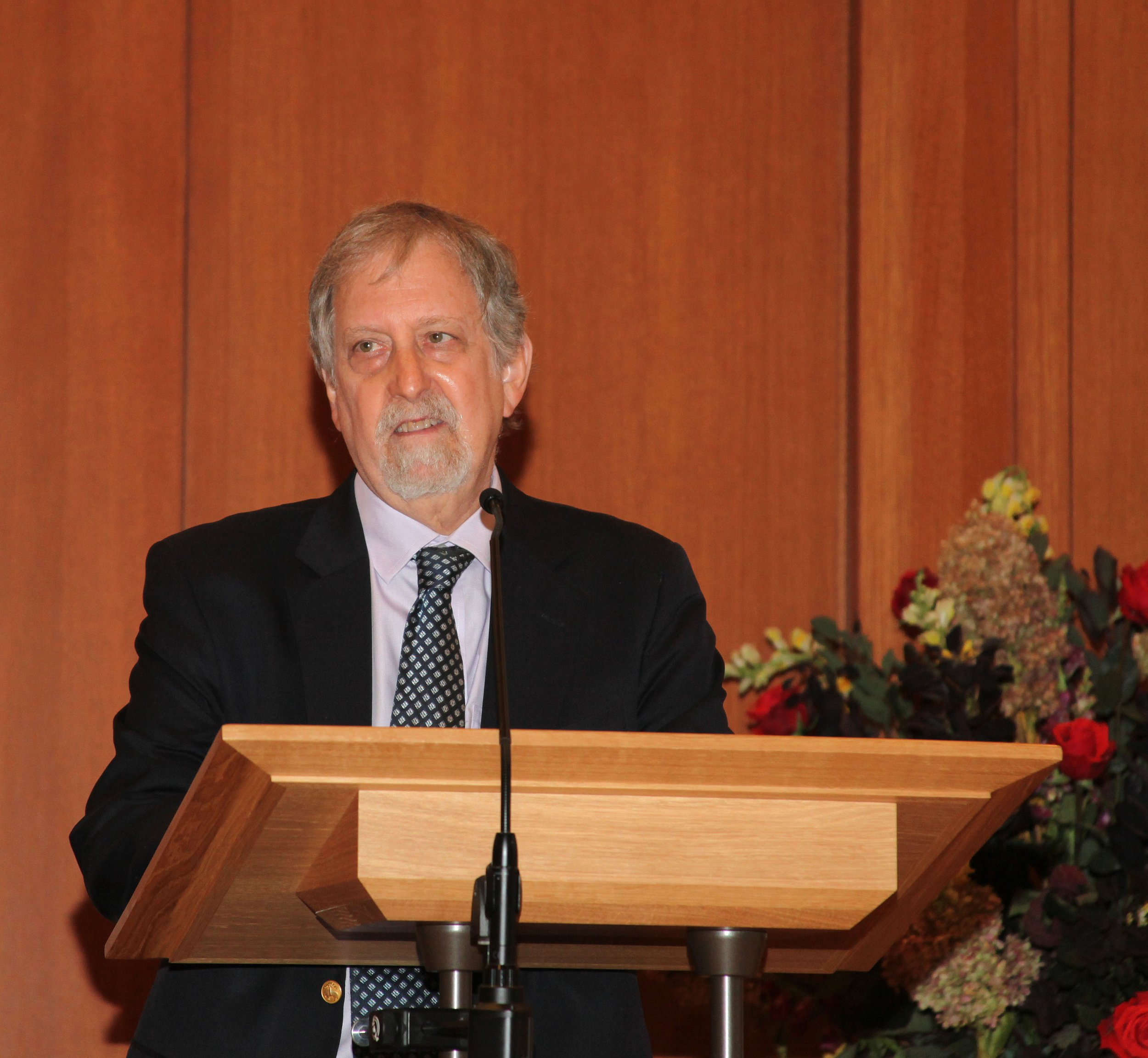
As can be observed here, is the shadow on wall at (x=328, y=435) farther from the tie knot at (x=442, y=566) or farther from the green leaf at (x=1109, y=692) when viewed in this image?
the green leaf at (x=1109, y=692)

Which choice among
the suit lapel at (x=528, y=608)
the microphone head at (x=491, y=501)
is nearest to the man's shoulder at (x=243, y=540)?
the suit lapel at (x=528, y=608)

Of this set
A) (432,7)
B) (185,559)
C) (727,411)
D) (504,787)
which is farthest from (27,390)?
(504,787)

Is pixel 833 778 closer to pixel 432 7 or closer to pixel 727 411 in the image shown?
pixel 727 411

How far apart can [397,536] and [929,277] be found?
1.66m

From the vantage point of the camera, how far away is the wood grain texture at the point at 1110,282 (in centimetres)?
350

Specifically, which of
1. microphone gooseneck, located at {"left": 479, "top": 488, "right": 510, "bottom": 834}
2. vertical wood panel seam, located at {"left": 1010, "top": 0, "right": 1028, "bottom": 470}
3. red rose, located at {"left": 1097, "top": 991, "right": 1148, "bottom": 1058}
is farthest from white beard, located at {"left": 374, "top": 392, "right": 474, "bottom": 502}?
vertical wood panel seam, located at {"left": 1010, "top": 0, "right": 1028, "bottom": 470}

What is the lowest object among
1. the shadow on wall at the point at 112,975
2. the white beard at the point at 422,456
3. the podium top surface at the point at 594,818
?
the shadow on wall at the point at 112,975

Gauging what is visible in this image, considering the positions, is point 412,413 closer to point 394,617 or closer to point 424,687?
point 394,617

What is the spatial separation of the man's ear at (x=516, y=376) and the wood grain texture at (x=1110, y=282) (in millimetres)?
1538

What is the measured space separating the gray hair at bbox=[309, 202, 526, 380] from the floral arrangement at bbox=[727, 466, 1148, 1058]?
105cm

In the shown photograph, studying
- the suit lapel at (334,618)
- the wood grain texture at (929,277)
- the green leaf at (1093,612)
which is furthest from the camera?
the wood grain texture at (929,277)

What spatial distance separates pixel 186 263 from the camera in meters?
3.27

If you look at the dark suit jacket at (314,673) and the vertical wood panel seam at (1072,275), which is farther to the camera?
the vertical wood panel seam at (1072,275)

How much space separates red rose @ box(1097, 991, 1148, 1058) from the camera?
2.37 metres
